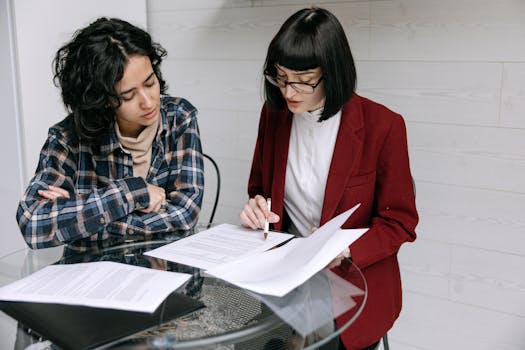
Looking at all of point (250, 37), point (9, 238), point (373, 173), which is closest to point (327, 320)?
point (373, 173)

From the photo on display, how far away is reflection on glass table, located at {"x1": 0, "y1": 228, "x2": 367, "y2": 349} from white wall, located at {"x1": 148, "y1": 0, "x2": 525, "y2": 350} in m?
0.83

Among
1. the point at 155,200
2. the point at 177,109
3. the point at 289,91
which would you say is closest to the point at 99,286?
the point at 155,200

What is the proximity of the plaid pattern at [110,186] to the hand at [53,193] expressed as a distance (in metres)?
0.01

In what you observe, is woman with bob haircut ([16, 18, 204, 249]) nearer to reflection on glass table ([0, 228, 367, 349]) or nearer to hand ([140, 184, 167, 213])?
hand ([140, 184, 167, 213])

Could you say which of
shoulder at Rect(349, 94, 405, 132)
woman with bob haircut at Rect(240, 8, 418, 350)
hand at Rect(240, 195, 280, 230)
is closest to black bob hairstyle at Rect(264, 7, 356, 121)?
woman with bob haircut at Rect(240, 8, 418, 350)

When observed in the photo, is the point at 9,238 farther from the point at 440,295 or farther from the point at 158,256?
the point at 440,295

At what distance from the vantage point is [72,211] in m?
1.38

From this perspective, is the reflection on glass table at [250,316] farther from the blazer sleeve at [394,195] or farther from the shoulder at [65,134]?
the shoulder at [65,134]

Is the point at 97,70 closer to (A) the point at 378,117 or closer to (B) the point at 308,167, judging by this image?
(B) the point at 308,167

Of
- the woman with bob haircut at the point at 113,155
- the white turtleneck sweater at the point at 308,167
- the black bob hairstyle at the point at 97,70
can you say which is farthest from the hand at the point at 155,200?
the white turtleneck sweater at the point at 308,167

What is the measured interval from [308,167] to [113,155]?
22.6 inches

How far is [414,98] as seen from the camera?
1890mm

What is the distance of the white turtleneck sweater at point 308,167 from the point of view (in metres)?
1.52

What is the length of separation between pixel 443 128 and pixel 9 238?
1.81m
